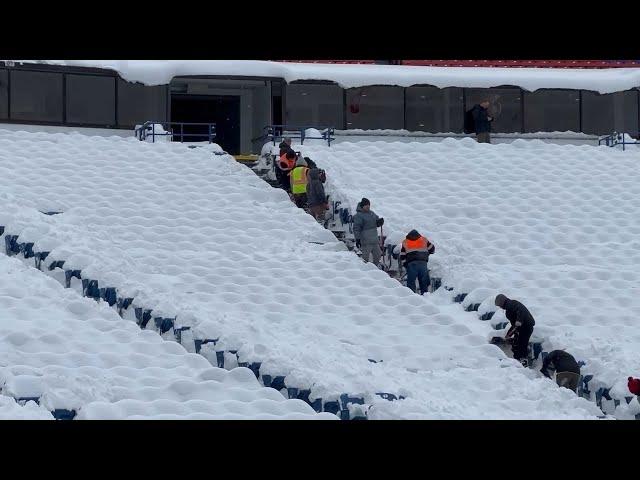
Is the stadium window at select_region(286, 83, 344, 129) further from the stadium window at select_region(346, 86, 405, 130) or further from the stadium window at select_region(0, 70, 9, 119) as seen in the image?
the stadium window at select_region(0, 70, 9, 119)

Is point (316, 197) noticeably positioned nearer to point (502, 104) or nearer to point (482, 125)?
point (482, 125)

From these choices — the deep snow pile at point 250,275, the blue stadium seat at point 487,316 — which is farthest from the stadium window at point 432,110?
the blue stadium seat at point 487,316

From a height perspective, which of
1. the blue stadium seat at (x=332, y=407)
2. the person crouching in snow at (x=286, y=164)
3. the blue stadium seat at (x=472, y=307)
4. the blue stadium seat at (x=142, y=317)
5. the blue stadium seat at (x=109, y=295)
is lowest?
the blue stadium seat at (x=332, y=407)

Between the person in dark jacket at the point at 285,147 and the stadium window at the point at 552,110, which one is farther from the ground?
the stadium window at the point at 552,110

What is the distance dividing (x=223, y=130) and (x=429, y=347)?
15.4 meters

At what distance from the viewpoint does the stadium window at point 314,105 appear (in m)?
33.2

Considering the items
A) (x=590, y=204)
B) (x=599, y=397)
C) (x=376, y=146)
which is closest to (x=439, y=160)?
(x=376, y=146)

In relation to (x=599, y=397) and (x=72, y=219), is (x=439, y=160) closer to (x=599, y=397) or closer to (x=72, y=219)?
(x=72, y=219)

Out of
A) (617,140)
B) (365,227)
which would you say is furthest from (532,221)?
(617,140)

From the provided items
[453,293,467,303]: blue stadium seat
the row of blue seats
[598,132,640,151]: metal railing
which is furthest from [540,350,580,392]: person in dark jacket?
[598,132,640,151]: metal railing

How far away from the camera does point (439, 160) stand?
27.8 metres

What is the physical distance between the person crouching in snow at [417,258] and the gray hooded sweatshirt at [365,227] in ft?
2.70

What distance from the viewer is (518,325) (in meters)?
19.3

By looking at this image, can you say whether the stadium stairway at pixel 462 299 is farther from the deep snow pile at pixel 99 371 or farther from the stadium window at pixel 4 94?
the stadium window at pixel 4 94
